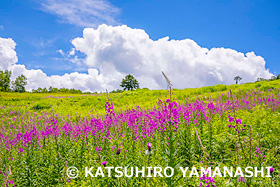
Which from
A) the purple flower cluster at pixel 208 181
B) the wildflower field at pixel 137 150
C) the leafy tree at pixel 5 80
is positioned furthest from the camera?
the leafy tree at pixel 5 80

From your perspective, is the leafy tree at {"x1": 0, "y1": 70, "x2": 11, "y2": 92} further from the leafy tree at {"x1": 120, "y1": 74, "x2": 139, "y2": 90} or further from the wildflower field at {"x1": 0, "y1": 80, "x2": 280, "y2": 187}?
the wildflower field at {"x1": 0, "y1": 80, "x2": 280, "y2": 187}

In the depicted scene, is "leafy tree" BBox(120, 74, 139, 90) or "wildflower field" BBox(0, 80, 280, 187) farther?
"leafy tree" BBox(120, 74, 139, 90)

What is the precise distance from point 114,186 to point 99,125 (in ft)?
8.28

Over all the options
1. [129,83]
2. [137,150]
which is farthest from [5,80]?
[137,150]

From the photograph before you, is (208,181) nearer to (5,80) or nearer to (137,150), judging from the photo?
(137,150)

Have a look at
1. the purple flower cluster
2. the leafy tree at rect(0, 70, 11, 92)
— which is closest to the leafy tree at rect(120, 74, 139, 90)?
the leafy tree at rect(0, 70, 11, 92)

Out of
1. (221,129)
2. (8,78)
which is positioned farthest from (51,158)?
(8,78)

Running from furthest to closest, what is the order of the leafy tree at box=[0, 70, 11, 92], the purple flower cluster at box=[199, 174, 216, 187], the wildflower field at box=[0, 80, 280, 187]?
the leafy tree at box=[0, 70, 11, 92]
the wildflower field at box=[0, 80, 280, 187]
the purple flower cluster at box=[199, 174, 216, 187]

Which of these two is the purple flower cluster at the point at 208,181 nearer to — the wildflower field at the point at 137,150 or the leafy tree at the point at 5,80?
the wildflower field at the point at 137,150

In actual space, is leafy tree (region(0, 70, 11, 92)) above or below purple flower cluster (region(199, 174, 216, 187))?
above

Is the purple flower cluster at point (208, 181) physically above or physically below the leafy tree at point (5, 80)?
below

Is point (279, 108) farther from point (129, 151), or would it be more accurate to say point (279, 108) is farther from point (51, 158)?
point (51, 158)

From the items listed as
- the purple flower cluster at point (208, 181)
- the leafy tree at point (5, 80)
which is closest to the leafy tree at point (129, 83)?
the leafy tree at point (5, 80)

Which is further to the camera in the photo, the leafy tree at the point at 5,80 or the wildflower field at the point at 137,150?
the leafy tree at the point at 5,80
